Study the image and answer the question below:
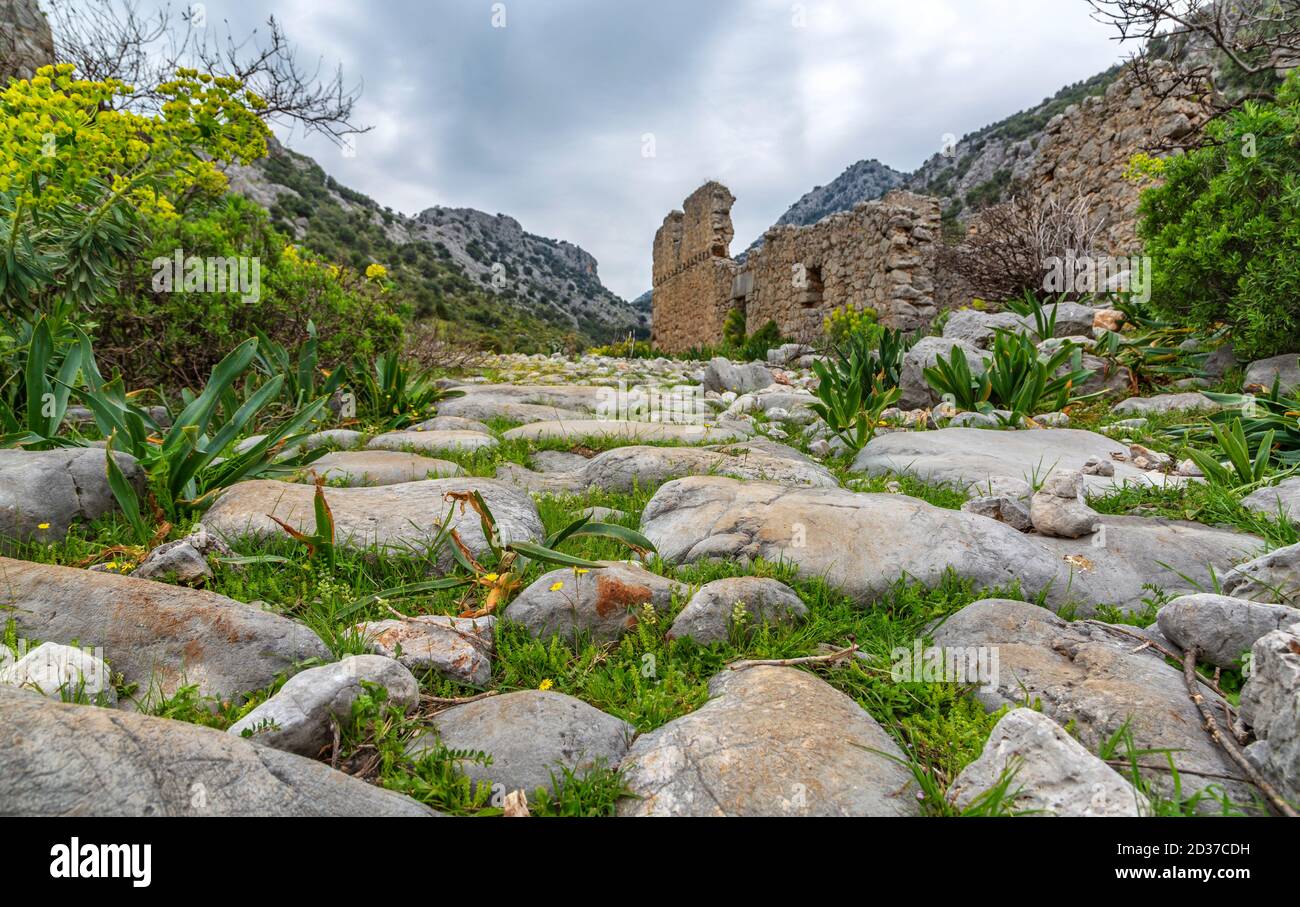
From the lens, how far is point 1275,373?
4195 millimetres

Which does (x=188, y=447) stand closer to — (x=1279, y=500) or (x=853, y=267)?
(x=1279, y=500)

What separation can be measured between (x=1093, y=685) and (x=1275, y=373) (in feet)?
13.9

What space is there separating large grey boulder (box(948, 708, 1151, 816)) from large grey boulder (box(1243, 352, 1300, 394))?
4.44 meters

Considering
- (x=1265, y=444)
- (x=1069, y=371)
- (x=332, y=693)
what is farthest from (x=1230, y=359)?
(x=332, y=693)

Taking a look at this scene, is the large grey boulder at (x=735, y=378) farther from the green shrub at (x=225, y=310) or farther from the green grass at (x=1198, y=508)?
the green grass at (x=1198, y=508)

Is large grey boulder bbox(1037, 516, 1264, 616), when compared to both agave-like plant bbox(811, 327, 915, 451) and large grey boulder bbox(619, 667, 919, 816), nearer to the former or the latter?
large grey boulder bbox(619, 667, 919, 816)

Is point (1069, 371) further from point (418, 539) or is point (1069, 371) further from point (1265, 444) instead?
point (418, 539)

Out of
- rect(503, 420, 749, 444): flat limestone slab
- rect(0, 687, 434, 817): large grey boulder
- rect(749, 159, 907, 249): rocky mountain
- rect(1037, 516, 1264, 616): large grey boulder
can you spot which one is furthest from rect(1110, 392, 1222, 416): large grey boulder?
rect(749, 159, 907, 249): rocky mountain

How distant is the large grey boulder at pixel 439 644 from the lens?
5.31 feet

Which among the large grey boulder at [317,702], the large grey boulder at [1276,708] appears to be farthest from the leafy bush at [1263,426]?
the large grey boulder at [317,702]

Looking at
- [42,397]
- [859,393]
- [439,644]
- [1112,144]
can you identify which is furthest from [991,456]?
[1112,144]
